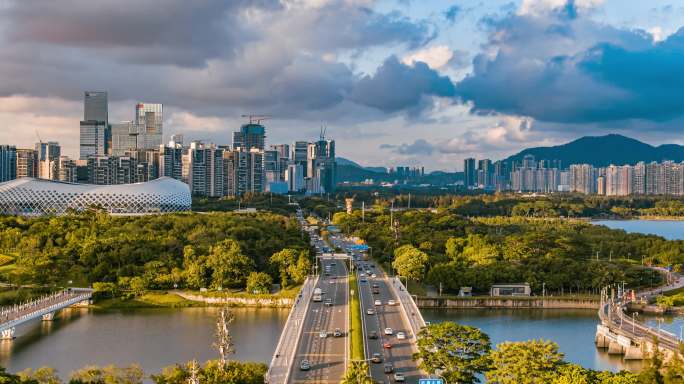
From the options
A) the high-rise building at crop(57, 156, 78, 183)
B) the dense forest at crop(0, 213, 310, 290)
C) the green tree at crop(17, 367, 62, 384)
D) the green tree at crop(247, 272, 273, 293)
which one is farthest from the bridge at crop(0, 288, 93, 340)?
the high-rise building at crop(57, 156, 78, 183)

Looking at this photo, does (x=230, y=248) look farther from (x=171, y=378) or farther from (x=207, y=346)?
(x=171, y=378)

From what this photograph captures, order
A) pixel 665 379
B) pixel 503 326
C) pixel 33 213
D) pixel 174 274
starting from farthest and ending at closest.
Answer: pixel 33 213, pixel 174 274, pixel 503 326, pixel 665 379

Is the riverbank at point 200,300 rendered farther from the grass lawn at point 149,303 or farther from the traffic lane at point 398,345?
the traffic lane at point 398,345

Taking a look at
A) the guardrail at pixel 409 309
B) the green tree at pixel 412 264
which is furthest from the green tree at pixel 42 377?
the green tree at pixel 412 264

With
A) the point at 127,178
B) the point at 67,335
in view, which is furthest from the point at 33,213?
the point at 67,335

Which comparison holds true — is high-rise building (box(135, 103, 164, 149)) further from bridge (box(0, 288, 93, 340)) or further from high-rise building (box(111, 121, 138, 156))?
bridge (box(0, 288, 93, 340))
